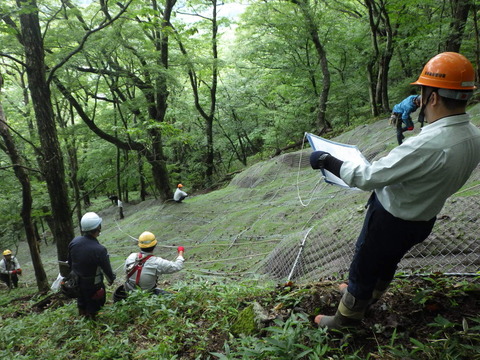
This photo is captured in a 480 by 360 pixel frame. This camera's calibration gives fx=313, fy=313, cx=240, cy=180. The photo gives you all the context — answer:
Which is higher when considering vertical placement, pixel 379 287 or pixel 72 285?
pixel 379 287

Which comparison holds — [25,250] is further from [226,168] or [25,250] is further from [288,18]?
[288,18]

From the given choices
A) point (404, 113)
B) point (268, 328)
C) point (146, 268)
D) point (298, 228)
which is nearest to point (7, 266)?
point (146, 268)

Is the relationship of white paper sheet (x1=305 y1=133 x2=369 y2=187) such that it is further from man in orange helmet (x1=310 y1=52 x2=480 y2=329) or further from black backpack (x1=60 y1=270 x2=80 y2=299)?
black backpack (x1=60 y1=270 x2=80 y2=299)

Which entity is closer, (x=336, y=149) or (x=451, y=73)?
(x=451, y=73)

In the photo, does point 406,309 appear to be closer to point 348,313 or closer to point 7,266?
point 348,313

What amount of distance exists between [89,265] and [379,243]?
129 inches

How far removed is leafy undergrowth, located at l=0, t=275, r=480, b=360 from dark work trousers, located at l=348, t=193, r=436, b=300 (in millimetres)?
420

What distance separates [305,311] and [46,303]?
468 cm

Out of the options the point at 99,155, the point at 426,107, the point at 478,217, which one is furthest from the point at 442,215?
the point at 99,155

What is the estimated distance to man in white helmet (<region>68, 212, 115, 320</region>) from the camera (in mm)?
3699

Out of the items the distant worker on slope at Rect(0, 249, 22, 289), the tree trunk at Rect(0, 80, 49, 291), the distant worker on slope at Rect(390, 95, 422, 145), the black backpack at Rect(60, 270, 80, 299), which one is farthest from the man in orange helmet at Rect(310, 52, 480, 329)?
the distant worker on slope at Rect(0, 249, 22, 289)

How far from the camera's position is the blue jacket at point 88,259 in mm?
3693

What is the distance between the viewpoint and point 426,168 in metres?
1.58

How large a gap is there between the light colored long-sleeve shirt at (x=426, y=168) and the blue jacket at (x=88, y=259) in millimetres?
3168
